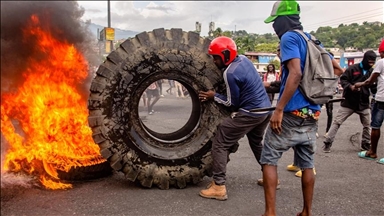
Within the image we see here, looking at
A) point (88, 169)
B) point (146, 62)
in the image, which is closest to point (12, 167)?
point (88, 169)

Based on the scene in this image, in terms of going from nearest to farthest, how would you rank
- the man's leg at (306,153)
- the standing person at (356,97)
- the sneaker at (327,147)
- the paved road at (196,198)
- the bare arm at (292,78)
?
the bare arm at (292,78)
the man's leg at (306,153)
the paved road at (196,198)
the standing person at (356,97)
the sneaker at (327,147)

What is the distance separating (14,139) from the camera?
14.2 ft

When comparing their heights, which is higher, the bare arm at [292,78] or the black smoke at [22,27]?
the black smoke at [22,27]

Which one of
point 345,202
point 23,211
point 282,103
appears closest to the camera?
point 282,103

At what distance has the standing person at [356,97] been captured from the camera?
21.4 ft

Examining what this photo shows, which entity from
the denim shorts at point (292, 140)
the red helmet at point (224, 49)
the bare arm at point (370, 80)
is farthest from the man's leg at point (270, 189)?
the bare arm at point (370, 80)

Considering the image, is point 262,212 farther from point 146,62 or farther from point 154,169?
point 146,62

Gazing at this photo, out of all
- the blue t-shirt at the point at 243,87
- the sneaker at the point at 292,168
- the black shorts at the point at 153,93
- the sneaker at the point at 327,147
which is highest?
the blue t-shirt at the point at 243,87

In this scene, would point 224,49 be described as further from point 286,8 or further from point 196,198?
point 196,198

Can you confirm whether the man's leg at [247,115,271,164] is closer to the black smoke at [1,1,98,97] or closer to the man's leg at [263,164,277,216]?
the man's leg at [263,164,277,216]

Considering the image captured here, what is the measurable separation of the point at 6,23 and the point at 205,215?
3036 mm

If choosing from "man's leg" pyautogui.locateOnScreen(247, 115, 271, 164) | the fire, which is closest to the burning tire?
the fire

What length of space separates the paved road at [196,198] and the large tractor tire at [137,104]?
0.28 meters

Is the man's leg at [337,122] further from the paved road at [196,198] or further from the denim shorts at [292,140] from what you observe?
the denim shorts at [292,140]
